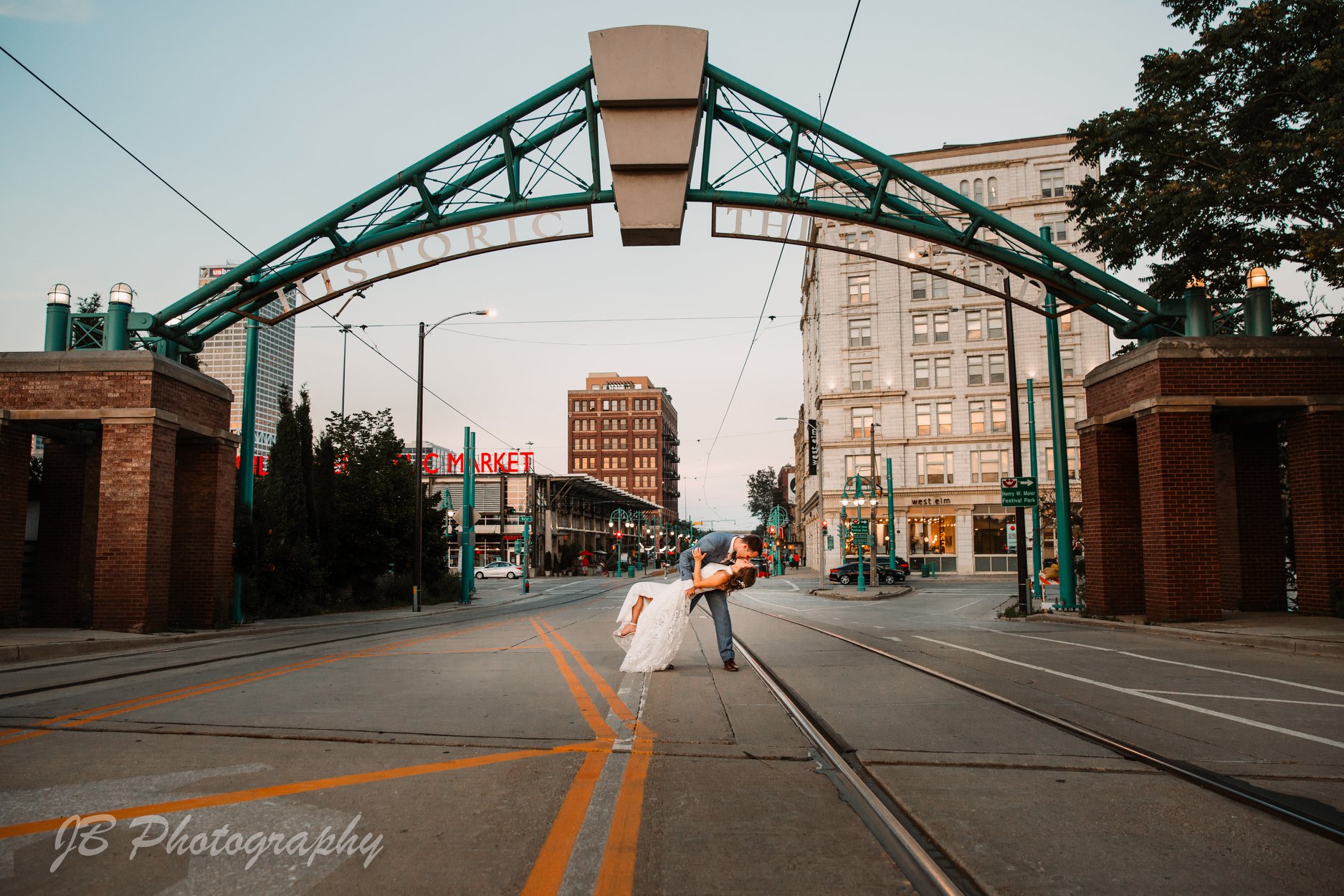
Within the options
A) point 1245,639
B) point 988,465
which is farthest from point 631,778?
point 988,465

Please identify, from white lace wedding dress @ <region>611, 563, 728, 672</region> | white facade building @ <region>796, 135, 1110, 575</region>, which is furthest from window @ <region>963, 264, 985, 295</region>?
white facade building @ <region>796, 135, 1110, 575</region>

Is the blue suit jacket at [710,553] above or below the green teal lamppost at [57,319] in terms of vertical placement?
below

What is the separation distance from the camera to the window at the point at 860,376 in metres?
63.6

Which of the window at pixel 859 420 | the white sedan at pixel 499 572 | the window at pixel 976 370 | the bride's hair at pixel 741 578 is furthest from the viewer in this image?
the white sedan at pixel 499 572

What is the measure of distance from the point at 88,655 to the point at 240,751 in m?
8.94

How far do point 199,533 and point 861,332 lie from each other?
52757mm

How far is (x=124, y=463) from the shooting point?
602 inches

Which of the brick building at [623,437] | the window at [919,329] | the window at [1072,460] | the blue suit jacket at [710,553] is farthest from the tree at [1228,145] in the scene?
the brick building at [623,437]

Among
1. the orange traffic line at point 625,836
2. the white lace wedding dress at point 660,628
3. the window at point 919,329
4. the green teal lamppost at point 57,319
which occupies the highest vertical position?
the window at point 919,329

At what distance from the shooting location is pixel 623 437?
158m

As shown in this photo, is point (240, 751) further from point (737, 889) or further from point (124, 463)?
point (124, 463)

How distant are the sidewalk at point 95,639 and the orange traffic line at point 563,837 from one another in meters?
10.4

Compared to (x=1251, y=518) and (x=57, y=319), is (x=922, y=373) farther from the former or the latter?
(x=57, y=319)

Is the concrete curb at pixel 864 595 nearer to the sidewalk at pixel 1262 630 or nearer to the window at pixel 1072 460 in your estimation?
the sidewalk at pixel 1262 630
